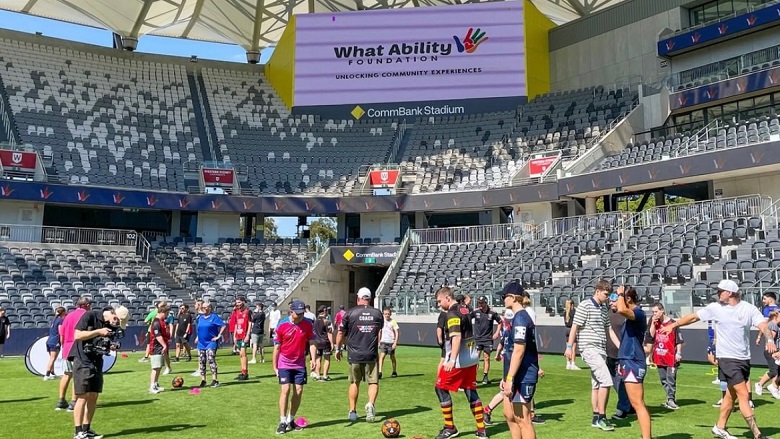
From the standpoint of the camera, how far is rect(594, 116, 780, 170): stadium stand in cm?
2773

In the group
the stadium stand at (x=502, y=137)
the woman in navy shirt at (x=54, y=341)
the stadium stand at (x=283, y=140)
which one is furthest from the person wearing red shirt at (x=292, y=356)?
the stadium stand at (x=283, y=140)

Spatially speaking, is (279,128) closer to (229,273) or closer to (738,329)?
(229,273)

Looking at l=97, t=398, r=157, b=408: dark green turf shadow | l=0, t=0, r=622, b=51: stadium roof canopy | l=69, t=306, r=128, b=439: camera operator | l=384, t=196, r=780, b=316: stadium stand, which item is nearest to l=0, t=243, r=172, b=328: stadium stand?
l=384, t=196, r=780, b=316: stadium stand

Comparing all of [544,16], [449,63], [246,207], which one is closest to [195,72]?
[246,207]

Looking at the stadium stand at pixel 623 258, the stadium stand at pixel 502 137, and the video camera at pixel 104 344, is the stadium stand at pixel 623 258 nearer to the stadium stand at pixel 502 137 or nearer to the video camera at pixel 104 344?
the stadium stand at pixel 502 137

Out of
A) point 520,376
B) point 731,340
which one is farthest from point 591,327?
point 520,376

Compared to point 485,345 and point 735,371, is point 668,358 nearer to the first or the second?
point 735,371

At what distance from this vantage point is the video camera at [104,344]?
8836 millimetres

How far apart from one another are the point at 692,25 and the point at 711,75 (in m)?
6.35

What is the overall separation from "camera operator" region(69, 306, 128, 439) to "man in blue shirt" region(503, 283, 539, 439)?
5483 millimetres

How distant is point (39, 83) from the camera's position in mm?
43000

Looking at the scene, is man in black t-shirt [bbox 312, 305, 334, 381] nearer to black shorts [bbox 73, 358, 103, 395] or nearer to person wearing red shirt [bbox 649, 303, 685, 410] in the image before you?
black shorts [bbox 73, 358, 103, 395]

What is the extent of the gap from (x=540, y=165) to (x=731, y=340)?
28995mm

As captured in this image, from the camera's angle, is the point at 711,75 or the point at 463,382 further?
the point at 711,75
